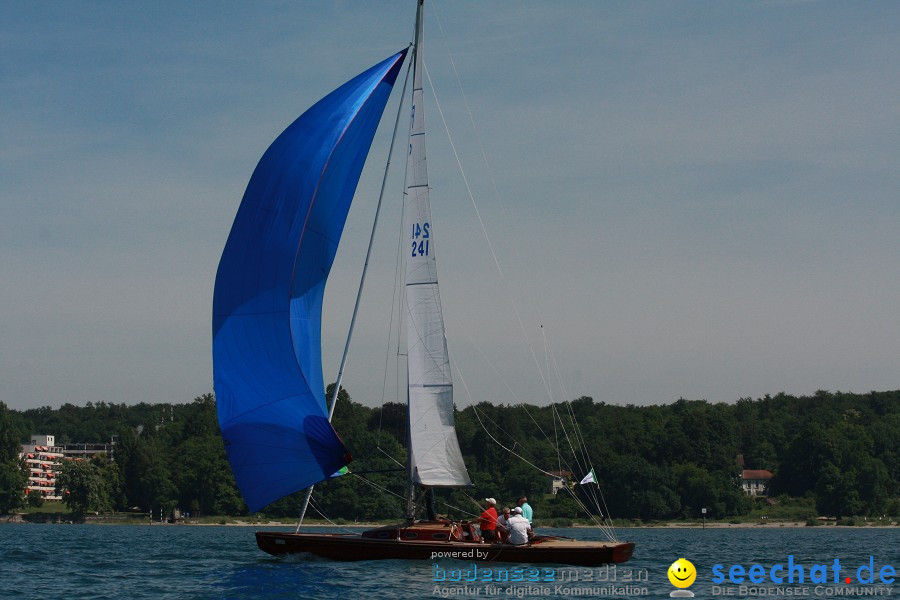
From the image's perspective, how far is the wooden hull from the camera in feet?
95.7

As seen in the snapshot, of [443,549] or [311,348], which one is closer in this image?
[443,549]

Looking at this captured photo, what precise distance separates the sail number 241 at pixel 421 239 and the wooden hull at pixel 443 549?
282 inches

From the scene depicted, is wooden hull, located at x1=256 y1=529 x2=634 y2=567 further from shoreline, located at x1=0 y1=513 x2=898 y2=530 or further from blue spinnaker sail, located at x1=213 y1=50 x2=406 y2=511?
shoreline, located at x1=0 y1=513 x2=898 y2=530

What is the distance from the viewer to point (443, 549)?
2973 centimetres

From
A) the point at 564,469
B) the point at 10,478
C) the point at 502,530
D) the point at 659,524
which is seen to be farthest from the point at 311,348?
the point at 564,469

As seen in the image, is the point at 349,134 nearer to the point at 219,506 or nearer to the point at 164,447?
the point at 219,506

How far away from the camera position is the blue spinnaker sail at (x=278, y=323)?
97.3ft

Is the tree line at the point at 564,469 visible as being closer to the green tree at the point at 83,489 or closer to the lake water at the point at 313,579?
the green tree at the point at 83,489

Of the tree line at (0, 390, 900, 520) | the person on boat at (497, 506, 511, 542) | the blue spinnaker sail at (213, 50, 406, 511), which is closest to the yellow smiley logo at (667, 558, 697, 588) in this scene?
the person on boat at (497, 506, 511, 542)

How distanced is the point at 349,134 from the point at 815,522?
83.4 m

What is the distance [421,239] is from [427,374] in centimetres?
352

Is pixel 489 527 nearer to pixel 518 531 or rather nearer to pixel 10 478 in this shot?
pixel 518 531

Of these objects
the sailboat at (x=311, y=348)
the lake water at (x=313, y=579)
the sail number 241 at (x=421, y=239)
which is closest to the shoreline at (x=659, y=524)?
the lake water at (x=313, y=579)

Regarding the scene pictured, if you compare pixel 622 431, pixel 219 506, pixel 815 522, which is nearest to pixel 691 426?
pixel 622 431
